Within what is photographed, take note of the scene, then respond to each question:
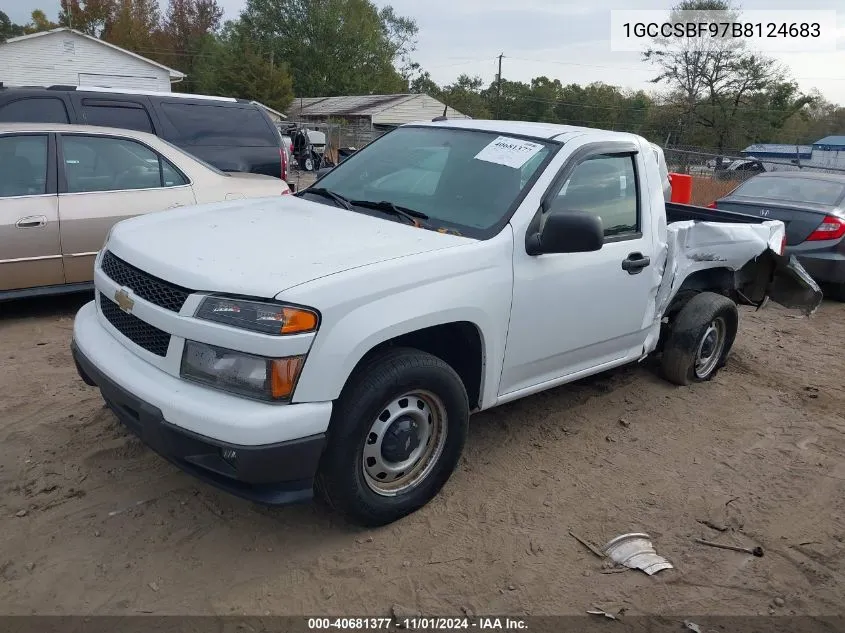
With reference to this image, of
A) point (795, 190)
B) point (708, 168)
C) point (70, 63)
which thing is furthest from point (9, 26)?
point (795, 190)

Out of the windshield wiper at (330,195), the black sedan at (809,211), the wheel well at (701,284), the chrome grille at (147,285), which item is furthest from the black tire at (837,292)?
the chrome grille at (147,285)

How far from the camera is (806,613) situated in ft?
9.73

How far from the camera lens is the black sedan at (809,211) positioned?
816 centimetres

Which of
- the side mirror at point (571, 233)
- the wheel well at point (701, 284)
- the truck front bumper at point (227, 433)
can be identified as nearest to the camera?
the truck front bumper at point (227, 433)

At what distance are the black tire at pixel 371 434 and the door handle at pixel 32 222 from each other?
382 centimetres

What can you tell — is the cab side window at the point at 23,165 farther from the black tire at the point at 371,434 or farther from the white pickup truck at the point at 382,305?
the black tire at the point at 371,434

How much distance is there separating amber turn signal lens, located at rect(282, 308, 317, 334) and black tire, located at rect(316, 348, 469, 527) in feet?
1.25

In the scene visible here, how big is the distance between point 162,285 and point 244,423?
752mm

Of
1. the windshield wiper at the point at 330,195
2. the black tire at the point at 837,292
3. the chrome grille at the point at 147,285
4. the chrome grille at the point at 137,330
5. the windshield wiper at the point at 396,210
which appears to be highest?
the windshield wiper at the point at 330,195

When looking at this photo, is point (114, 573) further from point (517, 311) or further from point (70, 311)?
point (70, 311)

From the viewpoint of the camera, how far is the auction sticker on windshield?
12.6 feet

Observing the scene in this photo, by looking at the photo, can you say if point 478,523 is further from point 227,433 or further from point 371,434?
point 227,433

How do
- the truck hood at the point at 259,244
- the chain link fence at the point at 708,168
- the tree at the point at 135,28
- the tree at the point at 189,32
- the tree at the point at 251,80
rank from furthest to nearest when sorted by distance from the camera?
the tree at the point at 189,32 → the tree at the point at 135,28 → the tree at the point at 251,80 → the chain link fence at the point at 708,168 → the truck hood at the point at 259,244

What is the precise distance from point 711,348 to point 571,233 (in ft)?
9.03
